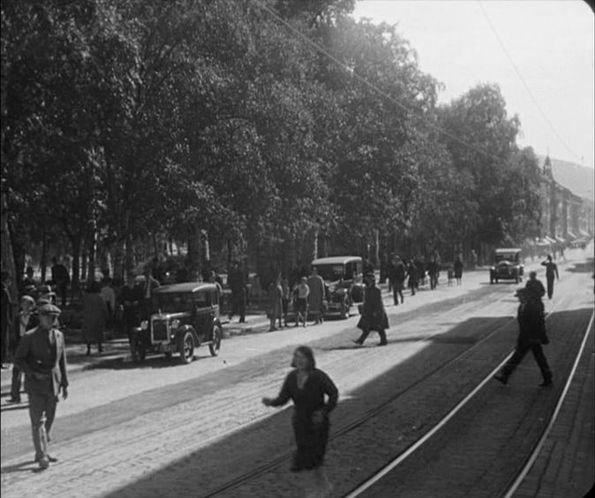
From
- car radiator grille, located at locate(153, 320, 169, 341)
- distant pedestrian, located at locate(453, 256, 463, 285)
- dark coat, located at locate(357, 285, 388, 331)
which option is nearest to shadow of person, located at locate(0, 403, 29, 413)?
car radiator grille, located at locate(153, 320, 169, 341)

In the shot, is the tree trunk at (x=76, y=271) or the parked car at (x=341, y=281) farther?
the tree trunk at (x=76, y=271)

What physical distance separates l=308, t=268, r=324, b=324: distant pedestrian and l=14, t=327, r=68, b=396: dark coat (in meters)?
1.34

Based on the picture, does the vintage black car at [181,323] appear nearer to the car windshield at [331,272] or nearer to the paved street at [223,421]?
the paved street at [223,421]

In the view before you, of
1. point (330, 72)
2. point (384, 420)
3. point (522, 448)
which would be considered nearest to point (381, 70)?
point (330, 72)

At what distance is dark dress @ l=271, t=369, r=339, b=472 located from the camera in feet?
12.4

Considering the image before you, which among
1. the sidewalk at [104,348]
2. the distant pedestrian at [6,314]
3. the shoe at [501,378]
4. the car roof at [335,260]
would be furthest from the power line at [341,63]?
the shoe at [501,378]

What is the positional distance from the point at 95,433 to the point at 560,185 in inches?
119

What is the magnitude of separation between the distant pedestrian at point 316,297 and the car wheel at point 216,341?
525mm

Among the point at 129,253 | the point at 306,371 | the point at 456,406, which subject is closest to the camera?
the point at 306,371

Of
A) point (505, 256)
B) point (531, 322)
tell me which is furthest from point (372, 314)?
point (531, 322)

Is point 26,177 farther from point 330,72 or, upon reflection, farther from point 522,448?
point 522,448

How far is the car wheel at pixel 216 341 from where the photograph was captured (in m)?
4.59

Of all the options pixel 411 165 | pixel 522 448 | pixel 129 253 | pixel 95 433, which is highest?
pixel 411 165

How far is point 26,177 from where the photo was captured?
111 inches
